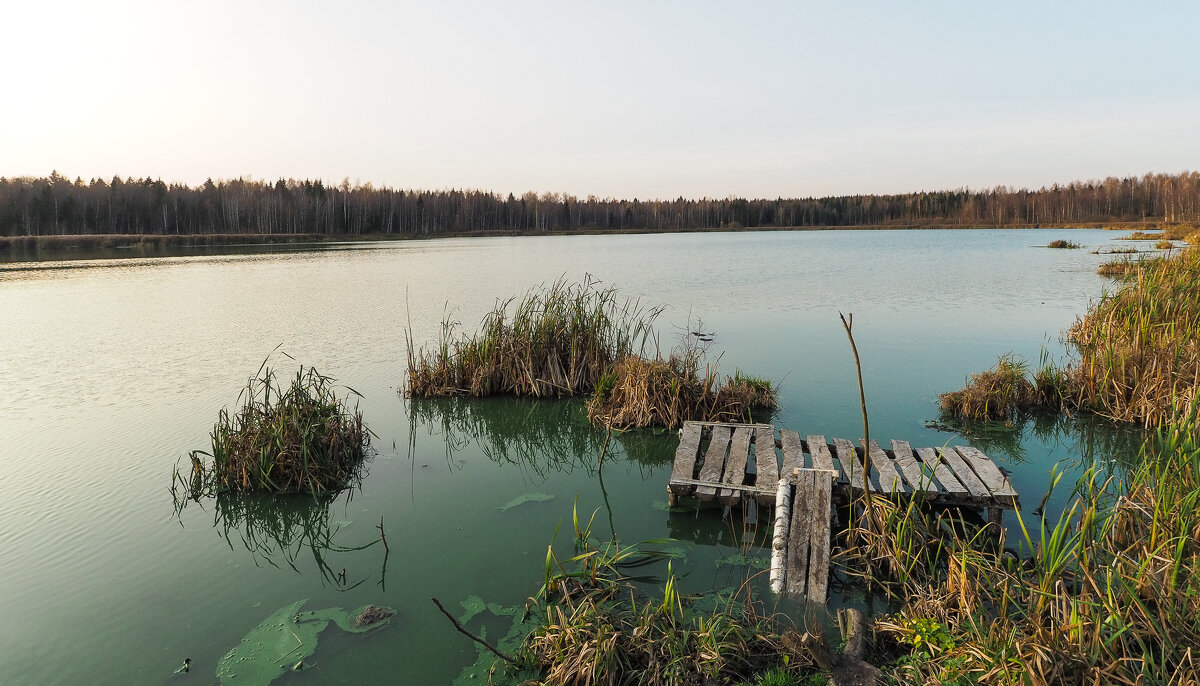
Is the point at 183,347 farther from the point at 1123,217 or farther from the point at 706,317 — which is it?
the point at 1123,217

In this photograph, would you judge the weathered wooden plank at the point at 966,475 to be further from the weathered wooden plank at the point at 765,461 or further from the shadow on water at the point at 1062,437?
the shadow on water at the point at 1062,437

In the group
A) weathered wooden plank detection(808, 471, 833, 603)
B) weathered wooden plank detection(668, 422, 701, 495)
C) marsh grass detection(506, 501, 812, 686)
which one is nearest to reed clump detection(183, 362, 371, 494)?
weathered wooden plank detection(668, 422, 701, 495)

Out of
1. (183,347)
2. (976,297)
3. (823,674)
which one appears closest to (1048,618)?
(823,674)

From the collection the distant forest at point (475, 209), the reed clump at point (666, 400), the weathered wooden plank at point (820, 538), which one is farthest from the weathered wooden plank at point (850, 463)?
the distant forest at point (475, 209)

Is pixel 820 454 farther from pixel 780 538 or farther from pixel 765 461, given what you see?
pixel 780 538

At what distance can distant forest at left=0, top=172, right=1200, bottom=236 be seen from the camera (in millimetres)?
71938

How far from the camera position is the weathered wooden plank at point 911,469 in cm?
484

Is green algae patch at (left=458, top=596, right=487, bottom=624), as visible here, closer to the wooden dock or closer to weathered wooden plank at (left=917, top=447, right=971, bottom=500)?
the wooden dock

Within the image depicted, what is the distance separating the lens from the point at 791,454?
18.6 ft

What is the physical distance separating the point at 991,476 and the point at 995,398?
3244 mm

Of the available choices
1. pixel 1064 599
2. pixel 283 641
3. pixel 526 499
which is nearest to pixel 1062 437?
pixel 1064 599

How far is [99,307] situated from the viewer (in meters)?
17.8

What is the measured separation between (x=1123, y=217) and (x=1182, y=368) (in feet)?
→ 334

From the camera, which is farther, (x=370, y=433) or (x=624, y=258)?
(x=624, y=258)
